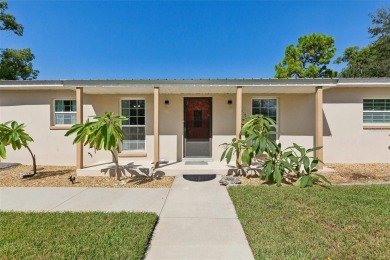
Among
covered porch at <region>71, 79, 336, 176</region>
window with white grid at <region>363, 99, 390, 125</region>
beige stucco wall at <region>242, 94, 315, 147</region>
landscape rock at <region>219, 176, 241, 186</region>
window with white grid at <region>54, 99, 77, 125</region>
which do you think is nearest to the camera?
landscape rock at <region>219, 176, 241, 186</region>

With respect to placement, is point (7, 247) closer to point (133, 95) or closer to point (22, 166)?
point (133, 95)

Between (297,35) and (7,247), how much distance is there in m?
27.8

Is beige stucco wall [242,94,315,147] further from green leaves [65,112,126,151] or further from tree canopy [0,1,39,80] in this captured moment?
tree canopy [0,1,39,80]

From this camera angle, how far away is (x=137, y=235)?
2.85m

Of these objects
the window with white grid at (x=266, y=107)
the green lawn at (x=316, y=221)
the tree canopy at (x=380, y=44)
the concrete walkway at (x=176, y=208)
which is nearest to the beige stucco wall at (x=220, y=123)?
the window with white grid at (x=266, y=107)

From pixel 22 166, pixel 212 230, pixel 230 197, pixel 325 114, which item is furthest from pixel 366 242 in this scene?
pixel 22 166

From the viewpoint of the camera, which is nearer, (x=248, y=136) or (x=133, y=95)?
(x=248, y=136)

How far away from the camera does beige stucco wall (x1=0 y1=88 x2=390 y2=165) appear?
7688 mm

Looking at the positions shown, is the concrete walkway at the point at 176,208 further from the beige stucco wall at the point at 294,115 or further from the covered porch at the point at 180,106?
the beige stucco wall at the point at 294,115

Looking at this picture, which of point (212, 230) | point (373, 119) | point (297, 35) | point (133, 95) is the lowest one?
point (212, 230)

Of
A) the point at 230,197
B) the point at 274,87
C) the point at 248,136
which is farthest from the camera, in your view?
the point at 274,87

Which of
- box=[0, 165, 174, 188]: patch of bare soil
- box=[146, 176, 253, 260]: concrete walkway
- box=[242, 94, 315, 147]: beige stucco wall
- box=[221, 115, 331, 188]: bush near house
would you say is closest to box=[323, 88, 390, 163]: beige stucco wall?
box=[242, 94, 315, 147]: beige stucco wall

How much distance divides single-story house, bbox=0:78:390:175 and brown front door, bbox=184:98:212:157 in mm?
39

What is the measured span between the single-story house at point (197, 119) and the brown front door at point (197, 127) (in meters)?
0.04
